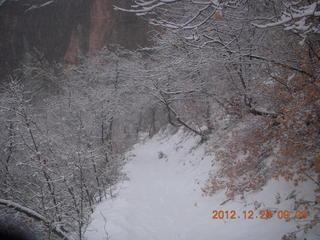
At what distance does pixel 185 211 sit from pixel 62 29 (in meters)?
30.8

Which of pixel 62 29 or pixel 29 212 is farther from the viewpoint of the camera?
pixel 62 29

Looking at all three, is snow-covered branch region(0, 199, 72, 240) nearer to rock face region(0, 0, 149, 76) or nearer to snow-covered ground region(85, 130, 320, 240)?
snow-covered ground region(85, 130, 320, 240)

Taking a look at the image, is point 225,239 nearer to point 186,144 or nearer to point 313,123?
point 313,123

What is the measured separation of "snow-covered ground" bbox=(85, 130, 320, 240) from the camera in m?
→ 3.67

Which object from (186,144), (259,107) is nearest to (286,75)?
(259,107)

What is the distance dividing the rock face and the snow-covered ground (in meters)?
16.7

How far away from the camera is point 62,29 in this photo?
93.5 feet
